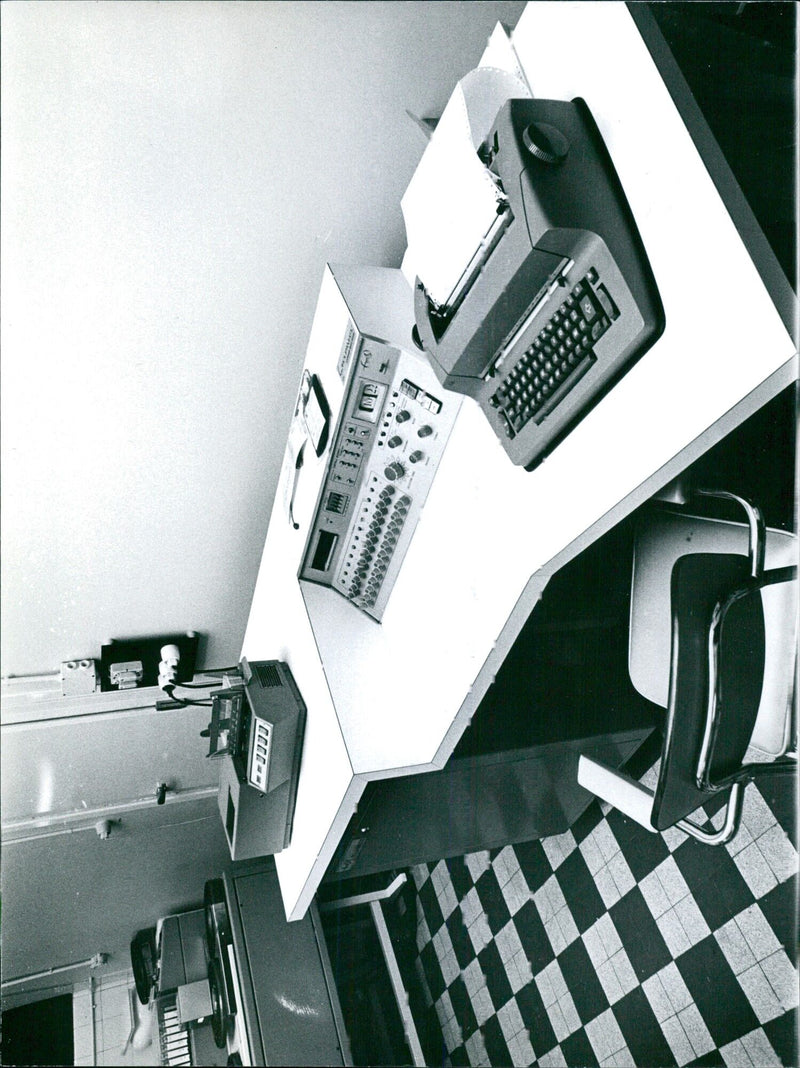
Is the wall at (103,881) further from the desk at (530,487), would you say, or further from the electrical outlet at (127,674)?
the desk at (530,487)

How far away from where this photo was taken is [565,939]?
2.07 m

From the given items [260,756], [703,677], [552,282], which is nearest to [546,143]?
[552,282]

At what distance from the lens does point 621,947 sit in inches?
74.0

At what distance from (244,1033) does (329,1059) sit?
33 centimetres

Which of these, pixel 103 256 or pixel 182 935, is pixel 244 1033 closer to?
pixel 182 935

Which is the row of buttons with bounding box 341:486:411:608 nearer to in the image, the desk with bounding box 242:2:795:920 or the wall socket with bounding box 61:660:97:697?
the desk with bounding box 242:2:795:920

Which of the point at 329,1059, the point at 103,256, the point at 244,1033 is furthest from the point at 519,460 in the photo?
the point at 329,1059

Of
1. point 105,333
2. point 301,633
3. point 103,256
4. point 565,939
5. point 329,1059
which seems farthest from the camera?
point 565,939

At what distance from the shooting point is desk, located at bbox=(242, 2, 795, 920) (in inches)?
30.1

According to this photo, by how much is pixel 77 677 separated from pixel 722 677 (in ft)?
6.02

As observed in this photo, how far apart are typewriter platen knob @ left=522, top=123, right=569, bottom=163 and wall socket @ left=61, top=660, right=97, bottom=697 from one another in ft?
6.13

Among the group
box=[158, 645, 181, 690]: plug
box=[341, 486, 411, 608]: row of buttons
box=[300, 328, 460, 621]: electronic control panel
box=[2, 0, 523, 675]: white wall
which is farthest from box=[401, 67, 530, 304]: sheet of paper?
box=[158, 645, 181, 690]: plug

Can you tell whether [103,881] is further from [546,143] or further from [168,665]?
[546,143]

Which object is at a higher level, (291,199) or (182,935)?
(291,199)
